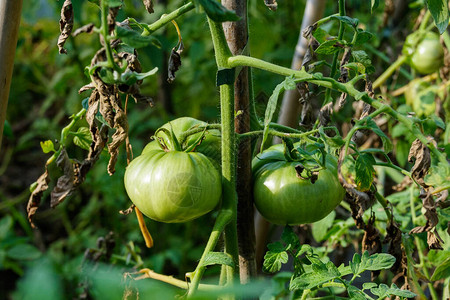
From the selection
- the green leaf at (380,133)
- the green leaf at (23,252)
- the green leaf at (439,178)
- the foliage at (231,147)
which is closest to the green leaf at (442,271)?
the foliage at (231,147)

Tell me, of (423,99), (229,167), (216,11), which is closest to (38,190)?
(229,167)

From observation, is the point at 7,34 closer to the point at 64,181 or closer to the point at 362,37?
the point at 64,181

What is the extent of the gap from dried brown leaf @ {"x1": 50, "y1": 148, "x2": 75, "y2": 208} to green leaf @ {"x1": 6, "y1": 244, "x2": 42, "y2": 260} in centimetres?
93

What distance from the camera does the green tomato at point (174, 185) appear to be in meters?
0.63

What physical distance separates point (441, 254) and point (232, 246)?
0.45 meters

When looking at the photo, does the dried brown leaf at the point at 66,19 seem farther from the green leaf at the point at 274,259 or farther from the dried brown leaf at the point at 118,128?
the green leaf at the point at 274,259

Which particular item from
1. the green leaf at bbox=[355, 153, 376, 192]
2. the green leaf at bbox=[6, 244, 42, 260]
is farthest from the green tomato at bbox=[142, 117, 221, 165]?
the green leaf at bbox=[6, 244, 42, 260]

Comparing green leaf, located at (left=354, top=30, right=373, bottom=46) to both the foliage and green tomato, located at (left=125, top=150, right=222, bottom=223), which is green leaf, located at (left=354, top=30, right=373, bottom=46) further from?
green tomato, located at (left=125, top=150, right=222, bottom=223)

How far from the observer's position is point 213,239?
0.64 metres

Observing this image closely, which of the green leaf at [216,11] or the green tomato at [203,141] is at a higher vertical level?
the green leaf at [216,11]

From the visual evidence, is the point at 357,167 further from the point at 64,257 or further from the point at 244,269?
the point at 64,257

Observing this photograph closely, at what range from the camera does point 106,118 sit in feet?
2.07

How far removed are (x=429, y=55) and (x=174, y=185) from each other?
1.03 meters

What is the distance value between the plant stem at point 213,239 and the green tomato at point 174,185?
0.8 inches
